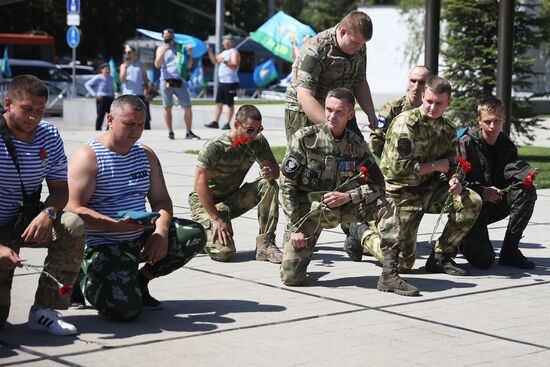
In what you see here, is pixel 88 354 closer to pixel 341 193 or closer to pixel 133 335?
pixel 133 335

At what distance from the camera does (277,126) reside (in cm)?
2188

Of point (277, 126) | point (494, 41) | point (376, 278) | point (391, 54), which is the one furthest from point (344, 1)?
point (376, 278)

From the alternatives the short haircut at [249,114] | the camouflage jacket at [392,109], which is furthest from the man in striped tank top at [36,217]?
the camouflage jacket at [392,109]

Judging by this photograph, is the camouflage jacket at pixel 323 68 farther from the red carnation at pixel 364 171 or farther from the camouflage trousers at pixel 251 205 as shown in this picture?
the red carnation at pixel 364 171

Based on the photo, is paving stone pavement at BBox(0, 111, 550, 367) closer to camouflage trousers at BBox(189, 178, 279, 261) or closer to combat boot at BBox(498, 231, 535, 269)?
combat boot at BBox(498, 231, 535, 269)

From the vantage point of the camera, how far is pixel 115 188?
19.7 feet

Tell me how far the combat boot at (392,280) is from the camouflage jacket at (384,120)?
63.8 inches

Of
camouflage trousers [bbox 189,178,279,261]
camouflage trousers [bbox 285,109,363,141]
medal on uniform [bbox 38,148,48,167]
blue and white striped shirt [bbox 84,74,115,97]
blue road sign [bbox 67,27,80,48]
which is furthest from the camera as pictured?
blue road sign [bbox 67,27,80,48]

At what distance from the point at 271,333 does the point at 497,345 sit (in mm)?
1198

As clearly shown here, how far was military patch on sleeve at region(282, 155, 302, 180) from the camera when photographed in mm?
6938

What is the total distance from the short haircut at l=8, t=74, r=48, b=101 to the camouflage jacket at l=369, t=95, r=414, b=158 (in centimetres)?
340

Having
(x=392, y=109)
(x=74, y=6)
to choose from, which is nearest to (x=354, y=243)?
(x=392, y=109)

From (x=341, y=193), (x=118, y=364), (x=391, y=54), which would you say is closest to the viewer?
(x=118, y=364)

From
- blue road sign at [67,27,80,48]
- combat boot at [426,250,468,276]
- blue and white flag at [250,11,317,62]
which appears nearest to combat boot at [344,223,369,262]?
combat boot at [426,250,468,276]
